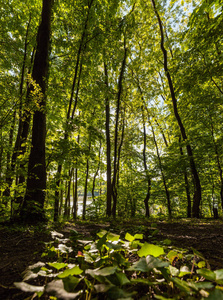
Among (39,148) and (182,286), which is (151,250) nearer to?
(182,286)

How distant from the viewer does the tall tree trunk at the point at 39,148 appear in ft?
9.70

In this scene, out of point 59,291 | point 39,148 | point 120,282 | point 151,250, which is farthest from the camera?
point 39,148

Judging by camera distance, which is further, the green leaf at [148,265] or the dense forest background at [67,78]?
the dense forest background at [67,78]

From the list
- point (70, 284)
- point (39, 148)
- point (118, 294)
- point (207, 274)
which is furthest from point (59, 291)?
point (39, 148)

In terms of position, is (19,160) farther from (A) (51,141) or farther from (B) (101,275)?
(B) (101,275)

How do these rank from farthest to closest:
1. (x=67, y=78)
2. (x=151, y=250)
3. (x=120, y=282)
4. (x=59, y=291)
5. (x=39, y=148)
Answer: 1. (x=67, y=78)
2. (x=39, y=148)
3. (x=151, y=250)
4. (x=120, y=282)
5. (x=59, y=291)

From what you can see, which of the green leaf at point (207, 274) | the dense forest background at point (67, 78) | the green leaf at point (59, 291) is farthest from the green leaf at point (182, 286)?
the dense forest background at point (67, 78)

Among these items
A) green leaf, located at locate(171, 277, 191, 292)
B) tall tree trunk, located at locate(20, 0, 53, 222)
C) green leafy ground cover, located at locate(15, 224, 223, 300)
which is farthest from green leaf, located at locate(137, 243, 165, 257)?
tall tree trunk, located at locate(20, 0, 53, 222)

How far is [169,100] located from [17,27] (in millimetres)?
6873

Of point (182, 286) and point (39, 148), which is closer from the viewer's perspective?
point (182, 286)

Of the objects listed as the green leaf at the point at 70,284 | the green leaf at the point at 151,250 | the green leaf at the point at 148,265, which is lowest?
the green leaf at the point at 70,284

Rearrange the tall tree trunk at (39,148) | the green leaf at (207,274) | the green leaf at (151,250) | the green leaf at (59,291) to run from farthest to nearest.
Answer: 1. the tall tree trunk at (39,148)
2. the green leaf at (151,250)
3. the green leaf at (207,274)
4. the green leaf at (59,291)

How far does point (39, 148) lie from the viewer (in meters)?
3.27

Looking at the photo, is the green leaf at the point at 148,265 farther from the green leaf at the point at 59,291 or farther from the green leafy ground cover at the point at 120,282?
the green leaf at the point at 59,291
